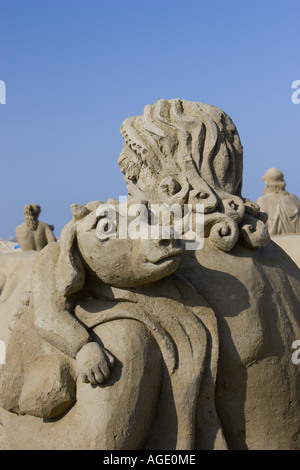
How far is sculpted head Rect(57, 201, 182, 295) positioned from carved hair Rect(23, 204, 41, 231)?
28.0ft

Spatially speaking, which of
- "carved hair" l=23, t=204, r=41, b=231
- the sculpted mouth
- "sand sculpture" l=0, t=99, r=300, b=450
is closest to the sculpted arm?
"sand sculpture" l=0, t=99, r=300, b=450

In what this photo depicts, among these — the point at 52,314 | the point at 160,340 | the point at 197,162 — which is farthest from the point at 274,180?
the point at 52,314

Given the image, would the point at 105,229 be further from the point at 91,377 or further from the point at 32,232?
the point at 32,232

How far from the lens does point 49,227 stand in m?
11.0

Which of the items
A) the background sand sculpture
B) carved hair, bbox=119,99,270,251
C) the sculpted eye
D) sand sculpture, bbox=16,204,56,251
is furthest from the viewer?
sand sculpture, bbox=16,204,56,251

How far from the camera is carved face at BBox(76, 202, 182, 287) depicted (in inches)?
92.3

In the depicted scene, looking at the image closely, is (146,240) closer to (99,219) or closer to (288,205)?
(99,219)

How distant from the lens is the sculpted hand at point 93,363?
7.52 feet

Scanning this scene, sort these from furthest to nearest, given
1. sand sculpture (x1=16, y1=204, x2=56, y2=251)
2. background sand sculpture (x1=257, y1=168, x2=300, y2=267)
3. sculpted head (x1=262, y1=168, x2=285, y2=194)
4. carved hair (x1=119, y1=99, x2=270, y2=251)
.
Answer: sculpted head (x1=262, y1=168, x2=285, y2=194)
sand sculpture (x1=16, y1=204, x2=56, y2=251)
background sand sculpture (x1=257, y1=168, x2=300, y2=267)
carved hair (x1=119, y1=99, x2=270, y2=251)

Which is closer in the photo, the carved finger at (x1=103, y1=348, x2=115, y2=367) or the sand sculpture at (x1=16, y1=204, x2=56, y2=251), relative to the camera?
the carved finger at (x1=103, y1=348, x2=115, y2=367)

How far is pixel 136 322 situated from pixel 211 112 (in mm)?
1191

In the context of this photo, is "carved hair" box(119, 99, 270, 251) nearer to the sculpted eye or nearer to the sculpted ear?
the sculpted eye
